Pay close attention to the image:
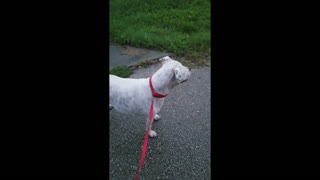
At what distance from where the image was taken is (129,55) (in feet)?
19.7

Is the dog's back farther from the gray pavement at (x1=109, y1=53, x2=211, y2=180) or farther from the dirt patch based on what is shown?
the dirt patch

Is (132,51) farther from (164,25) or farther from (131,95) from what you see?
(131,95)

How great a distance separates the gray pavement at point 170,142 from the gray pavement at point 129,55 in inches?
58.3

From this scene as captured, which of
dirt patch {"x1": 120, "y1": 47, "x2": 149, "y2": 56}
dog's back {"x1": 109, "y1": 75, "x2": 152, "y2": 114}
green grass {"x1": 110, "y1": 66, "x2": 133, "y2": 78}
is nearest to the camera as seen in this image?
dog's back {"x1": 109, "y1": 75, "x2": 152, "y2": 114}

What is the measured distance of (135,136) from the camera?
371cm

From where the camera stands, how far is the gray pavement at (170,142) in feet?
10.4

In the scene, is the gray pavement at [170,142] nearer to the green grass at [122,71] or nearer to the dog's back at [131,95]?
the dog's back at [131,95]

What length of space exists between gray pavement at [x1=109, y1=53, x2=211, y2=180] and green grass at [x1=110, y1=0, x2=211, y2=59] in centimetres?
193

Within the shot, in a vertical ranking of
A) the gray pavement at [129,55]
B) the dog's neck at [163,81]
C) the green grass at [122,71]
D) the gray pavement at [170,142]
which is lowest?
the gray pavement at [170,142]

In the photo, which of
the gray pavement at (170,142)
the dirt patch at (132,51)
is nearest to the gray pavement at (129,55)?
the dirt patch at (132,51)

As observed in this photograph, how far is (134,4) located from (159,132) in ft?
19.9

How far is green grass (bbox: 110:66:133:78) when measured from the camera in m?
5.07

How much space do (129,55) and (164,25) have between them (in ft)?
6.46

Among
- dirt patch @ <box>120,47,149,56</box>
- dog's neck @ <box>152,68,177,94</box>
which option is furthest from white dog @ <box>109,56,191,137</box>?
dirt patch @ <box>120,47,149,56</box>
